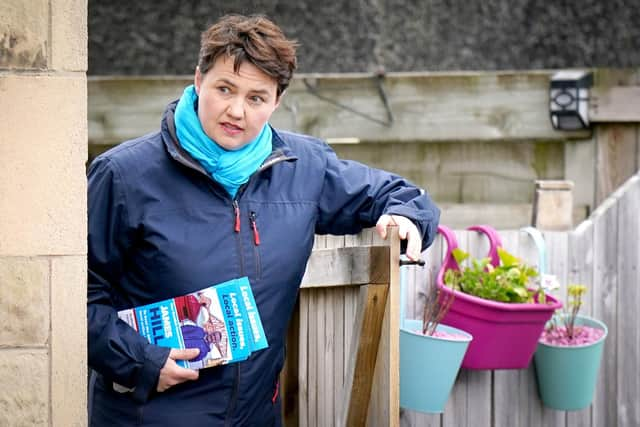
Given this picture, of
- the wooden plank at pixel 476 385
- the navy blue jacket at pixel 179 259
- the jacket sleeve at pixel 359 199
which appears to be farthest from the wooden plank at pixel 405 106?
the navy blue jacket at pixel 179 259

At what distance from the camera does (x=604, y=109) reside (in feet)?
17.0

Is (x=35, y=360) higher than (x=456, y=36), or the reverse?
(x=456, y=36)

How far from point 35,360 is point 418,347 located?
5.02 ft

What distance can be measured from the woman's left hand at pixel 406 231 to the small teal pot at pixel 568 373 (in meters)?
1.26

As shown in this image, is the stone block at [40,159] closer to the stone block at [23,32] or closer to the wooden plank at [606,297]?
the stone block at [23,32]

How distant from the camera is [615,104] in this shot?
5.16 metres

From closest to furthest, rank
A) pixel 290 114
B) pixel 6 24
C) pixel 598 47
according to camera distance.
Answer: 1. pixel 6 24
2. pixel 290 114
3. pixel 598 47

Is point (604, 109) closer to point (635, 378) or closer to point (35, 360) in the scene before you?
point (635, 378)

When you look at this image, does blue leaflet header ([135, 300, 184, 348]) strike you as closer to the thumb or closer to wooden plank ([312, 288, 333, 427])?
the thumb

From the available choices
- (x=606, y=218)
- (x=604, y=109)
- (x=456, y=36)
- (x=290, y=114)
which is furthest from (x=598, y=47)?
(x=606, y=218)

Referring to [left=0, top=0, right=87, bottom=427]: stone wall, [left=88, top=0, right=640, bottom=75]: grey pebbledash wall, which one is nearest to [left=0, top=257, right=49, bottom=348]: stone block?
[left=0, top=0, right=87, bottom=427]: stone wall

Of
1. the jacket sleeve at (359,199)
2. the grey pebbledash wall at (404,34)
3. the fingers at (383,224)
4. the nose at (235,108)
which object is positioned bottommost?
the fingers at (383,224)

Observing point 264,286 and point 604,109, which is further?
point 604,109

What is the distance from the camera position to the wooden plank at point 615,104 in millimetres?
5109
